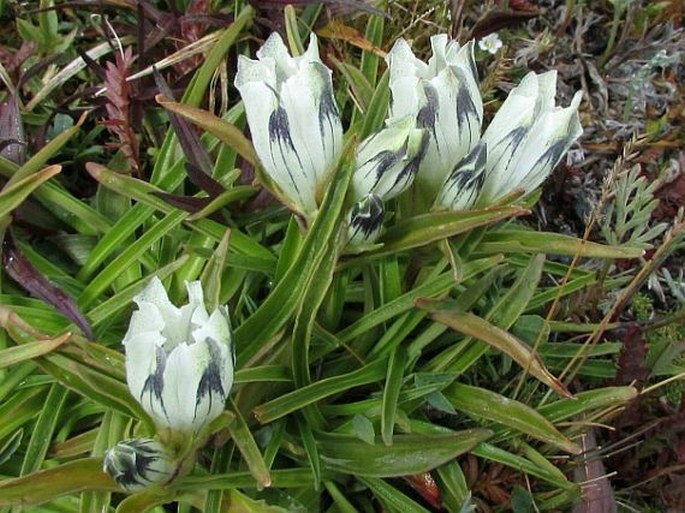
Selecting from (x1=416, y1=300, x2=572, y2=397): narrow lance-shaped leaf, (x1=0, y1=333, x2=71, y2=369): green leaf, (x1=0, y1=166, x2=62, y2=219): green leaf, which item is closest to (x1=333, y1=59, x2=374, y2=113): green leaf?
(x1=416, y1=300, x2=572, y2=397): narrow lance-shaped leaf

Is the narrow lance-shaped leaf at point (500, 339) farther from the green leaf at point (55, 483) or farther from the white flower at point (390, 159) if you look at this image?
the green leaf at point (55, 483)

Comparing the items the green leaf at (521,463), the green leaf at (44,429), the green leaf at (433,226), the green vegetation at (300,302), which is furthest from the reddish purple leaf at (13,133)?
the green leaf at (521,463)

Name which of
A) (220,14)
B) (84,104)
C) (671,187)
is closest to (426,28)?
(220,14)

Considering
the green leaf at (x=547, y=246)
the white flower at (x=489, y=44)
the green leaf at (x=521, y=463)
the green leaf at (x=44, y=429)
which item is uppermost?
the white flower at (x=489, y=44)

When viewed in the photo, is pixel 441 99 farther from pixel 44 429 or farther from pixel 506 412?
pixel 44 429

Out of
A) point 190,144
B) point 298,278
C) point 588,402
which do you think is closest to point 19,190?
point 190,144

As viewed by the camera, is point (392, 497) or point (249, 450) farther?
point (392, 497)
